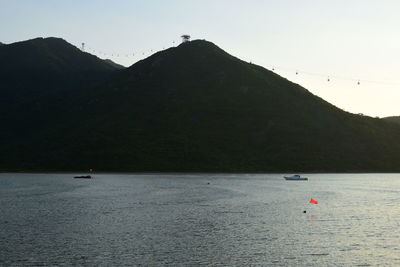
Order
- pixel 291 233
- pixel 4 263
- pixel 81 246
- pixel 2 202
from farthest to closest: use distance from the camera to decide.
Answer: pixel 2 202, pixel 291 233, pixel 81 246, pixel 4 263

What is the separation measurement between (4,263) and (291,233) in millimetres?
40765

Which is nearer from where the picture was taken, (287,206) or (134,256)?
(134,256)

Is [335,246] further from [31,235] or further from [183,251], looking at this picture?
[31,235]

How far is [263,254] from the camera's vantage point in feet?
192

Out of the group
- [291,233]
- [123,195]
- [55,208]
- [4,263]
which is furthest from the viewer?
[123,195]

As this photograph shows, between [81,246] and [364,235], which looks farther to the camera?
[364,235]

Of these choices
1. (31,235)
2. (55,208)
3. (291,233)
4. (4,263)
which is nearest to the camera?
(4,263)

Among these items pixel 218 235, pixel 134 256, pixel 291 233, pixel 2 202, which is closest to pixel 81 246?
pixel 134 256

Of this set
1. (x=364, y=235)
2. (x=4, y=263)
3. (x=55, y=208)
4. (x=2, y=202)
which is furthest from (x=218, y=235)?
(x=2, y=202)

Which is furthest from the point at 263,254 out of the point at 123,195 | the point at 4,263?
the point at 123,195

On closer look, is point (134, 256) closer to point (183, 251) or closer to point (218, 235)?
point (183, 251)

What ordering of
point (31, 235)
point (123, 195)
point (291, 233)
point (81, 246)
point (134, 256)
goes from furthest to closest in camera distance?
point (123, 195), point (291, 233), point (31, 235), point (81, 246), point (134, 256)

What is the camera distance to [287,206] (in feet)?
384

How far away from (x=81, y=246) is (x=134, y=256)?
29.9 ft
